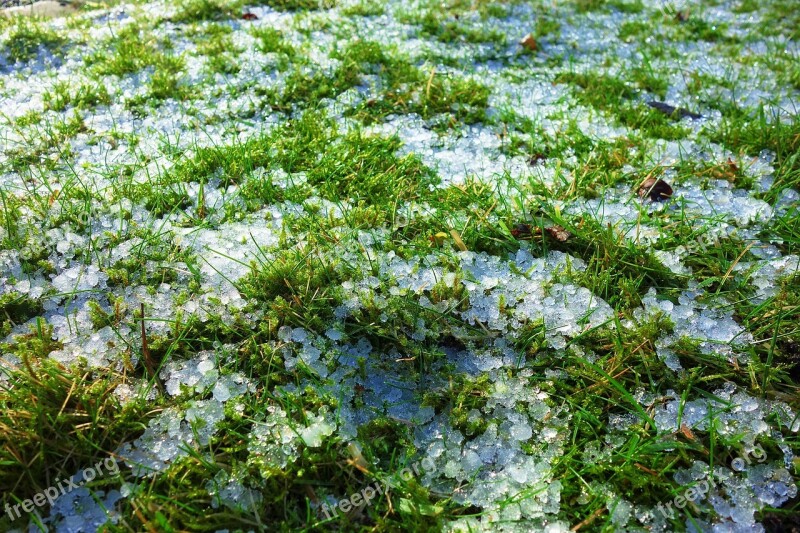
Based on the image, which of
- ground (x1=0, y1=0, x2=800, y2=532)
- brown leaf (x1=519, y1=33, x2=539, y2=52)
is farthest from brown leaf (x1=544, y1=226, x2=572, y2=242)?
brown leaf (x1=519, y1=33, x2=539, y2=52)

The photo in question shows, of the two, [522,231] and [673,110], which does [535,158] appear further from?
[673,110]

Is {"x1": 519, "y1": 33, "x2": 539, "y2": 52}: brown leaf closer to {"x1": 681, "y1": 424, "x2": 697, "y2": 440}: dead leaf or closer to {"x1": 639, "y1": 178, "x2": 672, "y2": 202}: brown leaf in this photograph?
{"x1": 639, "y1": 178, "x2": 672, "y2": 202}: brown leaf

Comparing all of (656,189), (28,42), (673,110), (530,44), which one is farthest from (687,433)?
(28,42)

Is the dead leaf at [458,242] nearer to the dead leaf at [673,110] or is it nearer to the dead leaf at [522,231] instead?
the dead leaf at [522,231]

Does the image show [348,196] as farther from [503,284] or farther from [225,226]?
[503,284]

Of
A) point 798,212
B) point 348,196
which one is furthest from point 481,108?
point 798,212
